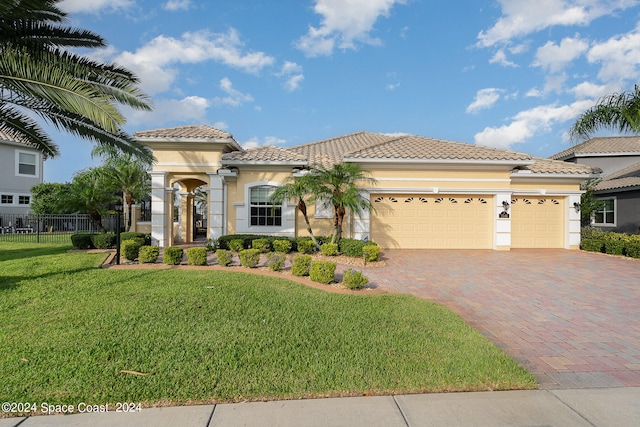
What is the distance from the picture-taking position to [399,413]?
2.94 m

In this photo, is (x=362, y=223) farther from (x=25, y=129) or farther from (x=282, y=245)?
(x=25, y=129)

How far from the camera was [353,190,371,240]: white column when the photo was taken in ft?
43.7

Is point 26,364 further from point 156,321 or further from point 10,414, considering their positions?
point 156,321

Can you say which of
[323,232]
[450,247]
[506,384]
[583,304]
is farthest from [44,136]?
[450,247]

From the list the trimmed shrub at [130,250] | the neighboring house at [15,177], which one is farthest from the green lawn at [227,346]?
the neighboring house at [15,177]

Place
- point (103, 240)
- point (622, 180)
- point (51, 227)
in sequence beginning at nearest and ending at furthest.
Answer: point (103, 240), point (622, 180), point (51, 227)

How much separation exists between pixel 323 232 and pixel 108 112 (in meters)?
9.04

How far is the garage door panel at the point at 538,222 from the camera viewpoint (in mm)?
14453

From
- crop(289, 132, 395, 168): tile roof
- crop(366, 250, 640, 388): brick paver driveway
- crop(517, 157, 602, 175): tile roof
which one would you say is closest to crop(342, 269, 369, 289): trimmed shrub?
crop(366, 250, 640, 388): brick paver driveway

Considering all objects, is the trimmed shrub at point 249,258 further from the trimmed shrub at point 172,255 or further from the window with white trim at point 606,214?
the window with white trim at point 606,214

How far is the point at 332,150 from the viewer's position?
1736cm

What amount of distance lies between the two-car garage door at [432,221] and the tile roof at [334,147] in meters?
3.23

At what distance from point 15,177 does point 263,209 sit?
21976 mm

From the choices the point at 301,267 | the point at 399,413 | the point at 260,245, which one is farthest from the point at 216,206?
the point at 399,413
